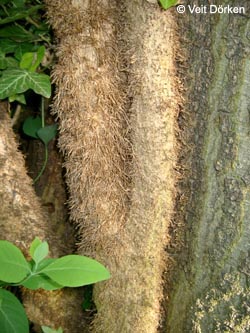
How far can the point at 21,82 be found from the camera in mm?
1003

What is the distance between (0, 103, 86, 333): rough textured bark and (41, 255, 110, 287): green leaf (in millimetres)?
284

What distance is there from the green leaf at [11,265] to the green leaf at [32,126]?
0.62 meters

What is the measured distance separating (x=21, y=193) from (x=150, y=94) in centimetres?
38

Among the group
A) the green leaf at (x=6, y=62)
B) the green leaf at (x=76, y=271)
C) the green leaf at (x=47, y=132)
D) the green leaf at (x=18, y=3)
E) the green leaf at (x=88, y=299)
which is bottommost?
the green leaf at (x=88, y=299)

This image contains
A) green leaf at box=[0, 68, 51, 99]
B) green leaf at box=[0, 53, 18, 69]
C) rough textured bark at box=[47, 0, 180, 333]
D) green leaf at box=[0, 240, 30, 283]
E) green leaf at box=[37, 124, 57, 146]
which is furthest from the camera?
green leaf at box=[37, 124, 57, 146]

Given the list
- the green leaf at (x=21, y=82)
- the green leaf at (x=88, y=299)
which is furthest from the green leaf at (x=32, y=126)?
the green leaf at (x=88, y=299)

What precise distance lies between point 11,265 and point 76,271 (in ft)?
0.33

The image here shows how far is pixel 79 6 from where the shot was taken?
90 centimetres

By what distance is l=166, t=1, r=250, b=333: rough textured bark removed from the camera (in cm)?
77

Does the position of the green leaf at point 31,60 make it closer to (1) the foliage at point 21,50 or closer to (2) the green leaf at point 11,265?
(1) the foliage at point 21,50

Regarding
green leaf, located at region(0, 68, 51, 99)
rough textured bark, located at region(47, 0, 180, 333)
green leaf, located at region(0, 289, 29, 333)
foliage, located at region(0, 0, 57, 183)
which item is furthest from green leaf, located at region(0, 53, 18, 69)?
green leaf, located at region(0, 289, 29, 333)

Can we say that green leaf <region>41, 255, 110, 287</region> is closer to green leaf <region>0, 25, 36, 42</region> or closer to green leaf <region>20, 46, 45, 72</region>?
green leaf <region>20, 46, 45, 72</region>

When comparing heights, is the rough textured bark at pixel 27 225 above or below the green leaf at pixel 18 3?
below

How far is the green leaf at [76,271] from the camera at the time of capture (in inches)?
28.0
